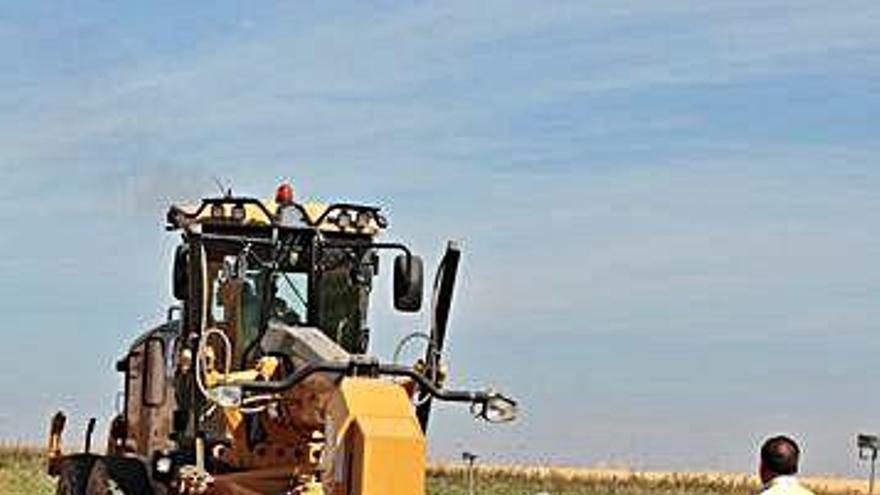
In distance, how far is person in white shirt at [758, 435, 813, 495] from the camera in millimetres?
10570

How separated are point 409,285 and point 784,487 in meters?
5.75

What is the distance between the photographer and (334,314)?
16.6 meters

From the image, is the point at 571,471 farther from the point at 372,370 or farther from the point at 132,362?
the point at 372,370

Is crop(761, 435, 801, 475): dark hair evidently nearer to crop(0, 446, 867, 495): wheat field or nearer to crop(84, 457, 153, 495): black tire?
crop(84, 457, 153, 495): black tire

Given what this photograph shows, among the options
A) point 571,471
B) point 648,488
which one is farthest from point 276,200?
point 571,471

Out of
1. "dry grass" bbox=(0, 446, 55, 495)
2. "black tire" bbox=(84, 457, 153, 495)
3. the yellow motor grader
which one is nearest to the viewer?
the yellow motor grader

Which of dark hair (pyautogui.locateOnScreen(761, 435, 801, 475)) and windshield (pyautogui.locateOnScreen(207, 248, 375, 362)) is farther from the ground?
windshield (pyautogui.locateOnScreen(207, 248, 375, 362))

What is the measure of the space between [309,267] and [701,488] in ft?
124

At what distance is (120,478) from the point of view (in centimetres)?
1797

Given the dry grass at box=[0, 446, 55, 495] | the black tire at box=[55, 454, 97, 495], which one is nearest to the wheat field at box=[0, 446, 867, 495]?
the dry grass at box=[0, 446, 55, 495]

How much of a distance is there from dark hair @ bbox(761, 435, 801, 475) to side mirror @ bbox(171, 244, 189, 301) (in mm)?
6677

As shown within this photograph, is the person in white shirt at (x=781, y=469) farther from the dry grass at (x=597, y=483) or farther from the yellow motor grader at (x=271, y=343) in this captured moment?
the dry grass at (x=597, y=483)

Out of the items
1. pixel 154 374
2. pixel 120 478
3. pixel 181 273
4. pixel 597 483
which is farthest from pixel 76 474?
pixel 597 483

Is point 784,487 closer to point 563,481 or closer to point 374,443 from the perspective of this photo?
point 374,443
